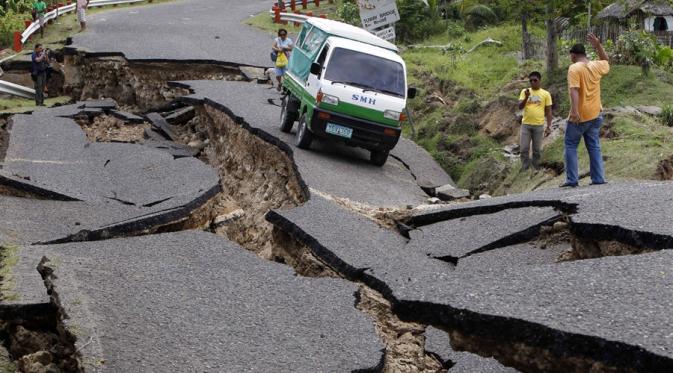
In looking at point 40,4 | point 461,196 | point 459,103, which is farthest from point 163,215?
point 40,4

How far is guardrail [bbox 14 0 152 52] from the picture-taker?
26388mm

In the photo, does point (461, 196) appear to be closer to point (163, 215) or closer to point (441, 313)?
point (163, 215)

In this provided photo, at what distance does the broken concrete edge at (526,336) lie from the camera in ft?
19.3

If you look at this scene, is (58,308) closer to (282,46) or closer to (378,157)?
(378,157)

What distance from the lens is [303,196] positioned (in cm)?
1326

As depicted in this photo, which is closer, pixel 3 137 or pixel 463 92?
pixel 3 137

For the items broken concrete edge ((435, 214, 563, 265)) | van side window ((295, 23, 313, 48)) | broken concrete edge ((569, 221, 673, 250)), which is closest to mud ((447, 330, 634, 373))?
broken concrete edge ((569, 221, 673, 250))

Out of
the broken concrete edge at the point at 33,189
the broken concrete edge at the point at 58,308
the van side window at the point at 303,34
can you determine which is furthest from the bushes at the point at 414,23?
the broken concrete edge at the point at 58,308

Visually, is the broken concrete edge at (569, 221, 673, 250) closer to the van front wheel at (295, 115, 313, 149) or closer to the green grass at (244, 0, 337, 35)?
the van front wheel at (295, 115, 313, 149)

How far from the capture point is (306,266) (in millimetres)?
10203

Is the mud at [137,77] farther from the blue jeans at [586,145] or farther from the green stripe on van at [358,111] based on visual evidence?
the blue jeans at [586,145]

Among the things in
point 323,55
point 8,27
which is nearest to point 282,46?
point 323,55

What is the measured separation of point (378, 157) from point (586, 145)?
5276 millimetres

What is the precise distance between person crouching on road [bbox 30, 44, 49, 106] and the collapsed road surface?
5.09m
